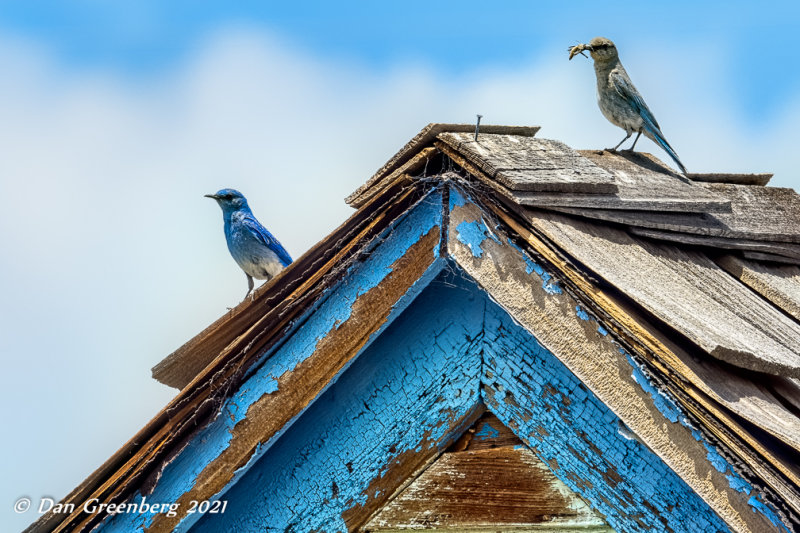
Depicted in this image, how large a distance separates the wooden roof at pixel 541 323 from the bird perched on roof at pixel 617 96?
14.9 ft

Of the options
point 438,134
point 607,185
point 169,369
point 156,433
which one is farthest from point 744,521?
point 169,369

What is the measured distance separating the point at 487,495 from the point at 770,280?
149cm

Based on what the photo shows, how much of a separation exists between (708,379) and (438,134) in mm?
1021

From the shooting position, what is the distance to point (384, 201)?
2.54 m

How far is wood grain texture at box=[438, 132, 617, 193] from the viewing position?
242cm

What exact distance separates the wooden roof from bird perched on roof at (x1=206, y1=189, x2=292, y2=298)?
479 centimetres

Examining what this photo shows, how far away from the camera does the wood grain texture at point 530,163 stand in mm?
2416

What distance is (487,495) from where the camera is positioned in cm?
272

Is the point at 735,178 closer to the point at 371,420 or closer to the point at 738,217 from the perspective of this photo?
the point at 738,217

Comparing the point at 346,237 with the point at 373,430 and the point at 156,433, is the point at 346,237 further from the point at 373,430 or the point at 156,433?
the point at 156,433

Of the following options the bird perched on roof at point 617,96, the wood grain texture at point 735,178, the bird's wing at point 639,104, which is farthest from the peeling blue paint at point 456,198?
the bird perched on roof at point 617,96

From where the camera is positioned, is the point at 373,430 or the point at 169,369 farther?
the point at 169,369

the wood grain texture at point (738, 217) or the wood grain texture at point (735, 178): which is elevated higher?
the wood grain texture at point (735, 178)

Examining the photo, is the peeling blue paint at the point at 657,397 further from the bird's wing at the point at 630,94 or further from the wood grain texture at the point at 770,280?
the bird's wing at the point at 630,94
